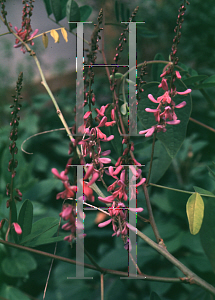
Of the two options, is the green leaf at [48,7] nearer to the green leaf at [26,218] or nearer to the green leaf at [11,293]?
the green leaf at [26,218]

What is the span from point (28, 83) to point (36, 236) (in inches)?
13.2

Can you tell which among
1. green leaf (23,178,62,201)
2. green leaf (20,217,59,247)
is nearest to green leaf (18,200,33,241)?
green leaf (20,217,59,247)

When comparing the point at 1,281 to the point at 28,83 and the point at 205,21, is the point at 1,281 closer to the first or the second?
the point at 28,83

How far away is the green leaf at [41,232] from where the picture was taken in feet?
0.87

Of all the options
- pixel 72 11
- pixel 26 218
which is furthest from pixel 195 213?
pixel 72 11

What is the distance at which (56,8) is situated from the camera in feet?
1.10

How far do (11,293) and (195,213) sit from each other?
0.82ft

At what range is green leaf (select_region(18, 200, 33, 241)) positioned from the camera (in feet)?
0.87

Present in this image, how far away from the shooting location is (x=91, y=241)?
47cm

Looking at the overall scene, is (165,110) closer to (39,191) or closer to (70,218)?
(70,218)

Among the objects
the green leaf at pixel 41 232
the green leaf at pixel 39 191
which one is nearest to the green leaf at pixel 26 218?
the green leaf at pixel 41 232

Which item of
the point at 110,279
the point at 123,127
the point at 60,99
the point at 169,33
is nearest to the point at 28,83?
the point at 60,99

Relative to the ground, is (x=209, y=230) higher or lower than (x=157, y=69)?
lower

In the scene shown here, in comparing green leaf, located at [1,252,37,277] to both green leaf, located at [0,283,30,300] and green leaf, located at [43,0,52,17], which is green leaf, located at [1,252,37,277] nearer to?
green leaf, located at [0,283,30,300]
